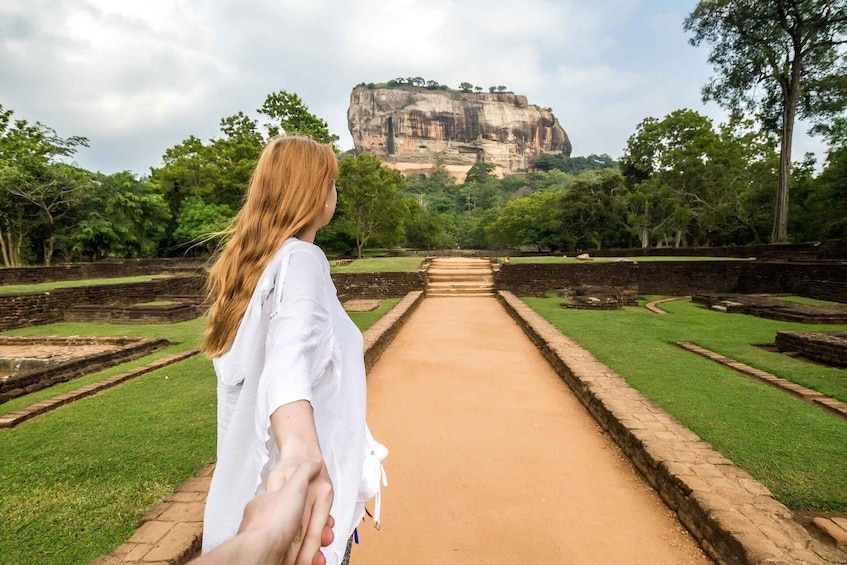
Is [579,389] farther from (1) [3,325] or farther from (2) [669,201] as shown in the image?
(2) [669,201]

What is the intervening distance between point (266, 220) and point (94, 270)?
2113 centimetres

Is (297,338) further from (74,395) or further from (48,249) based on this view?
(48,249)

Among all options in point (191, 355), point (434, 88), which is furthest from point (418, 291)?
point (434, 88)

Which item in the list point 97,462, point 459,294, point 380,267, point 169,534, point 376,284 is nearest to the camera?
point 169,534

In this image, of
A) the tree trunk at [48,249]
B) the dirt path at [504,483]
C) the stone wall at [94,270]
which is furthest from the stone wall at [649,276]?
the tree trunk at [48,249]

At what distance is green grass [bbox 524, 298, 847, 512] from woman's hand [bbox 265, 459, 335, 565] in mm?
2680

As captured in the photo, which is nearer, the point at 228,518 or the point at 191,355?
the point at 228,518

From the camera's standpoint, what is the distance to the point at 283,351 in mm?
724

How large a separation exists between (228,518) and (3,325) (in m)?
11.2

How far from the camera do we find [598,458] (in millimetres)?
2949

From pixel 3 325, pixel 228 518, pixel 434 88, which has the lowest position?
pixel 3 325

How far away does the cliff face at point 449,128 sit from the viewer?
97.8m

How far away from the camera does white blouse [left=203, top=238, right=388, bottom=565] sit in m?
0.74

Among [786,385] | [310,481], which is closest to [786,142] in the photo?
[786,385]
